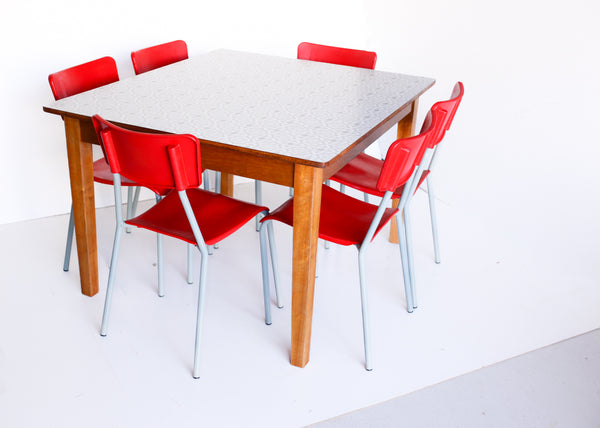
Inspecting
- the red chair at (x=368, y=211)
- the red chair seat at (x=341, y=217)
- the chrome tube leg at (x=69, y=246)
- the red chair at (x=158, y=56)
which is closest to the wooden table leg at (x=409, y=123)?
the red chair at (x=368, y=211)

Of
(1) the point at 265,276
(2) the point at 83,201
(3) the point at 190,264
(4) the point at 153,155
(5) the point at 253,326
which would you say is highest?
(4) the point at 153,155

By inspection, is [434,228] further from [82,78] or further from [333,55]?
[82,78]

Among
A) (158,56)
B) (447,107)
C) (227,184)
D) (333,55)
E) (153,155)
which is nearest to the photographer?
(153,155)

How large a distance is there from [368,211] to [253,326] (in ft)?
2.11

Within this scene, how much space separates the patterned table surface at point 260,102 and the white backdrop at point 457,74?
1.69 feet

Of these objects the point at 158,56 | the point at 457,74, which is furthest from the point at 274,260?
the point at 457,74

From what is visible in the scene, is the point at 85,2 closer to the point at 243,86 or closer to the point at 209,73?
the point at 209,73

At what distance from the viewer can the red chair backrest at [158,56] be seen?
9.86 ft

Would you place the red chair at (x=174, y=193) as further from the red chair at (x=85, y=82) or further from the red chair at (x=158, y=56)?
the red chair at (x=158, y=56)

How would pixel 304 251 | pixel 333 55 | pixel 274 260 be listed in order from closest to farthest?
pixel 304 251
pixel 274 260
pixel 333 55

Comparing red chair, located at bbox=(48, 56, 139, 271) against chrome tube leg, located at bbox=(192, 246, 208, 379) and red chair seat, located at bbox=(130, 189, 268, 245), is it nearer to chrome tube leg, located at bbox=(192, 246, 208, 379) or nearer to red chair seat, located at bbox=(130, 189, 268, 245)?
red chair seat, located at bbox=(130, 189, 268, 245)

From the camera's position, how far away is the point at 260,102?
251 cm

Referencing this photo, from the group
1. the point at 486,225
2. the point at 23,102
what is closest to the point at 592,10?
the point at 486,225

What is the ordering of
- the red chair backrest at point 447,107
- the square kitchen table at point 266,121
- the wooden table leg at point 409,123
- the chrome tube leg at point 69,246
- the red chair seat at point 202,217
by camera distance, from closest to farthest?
the square kitchen table at point 266,121, the red chair seat at point 202,217, the red chair backrest at point 447,107, the chrome tube leg at point 69,246, the wooden table leg at point 409,123
